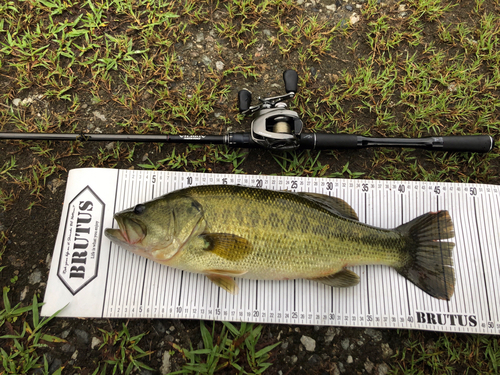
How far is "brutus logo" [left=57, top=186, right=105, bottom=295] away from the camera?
2902mm

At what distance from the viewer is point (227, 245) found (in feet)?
8.18

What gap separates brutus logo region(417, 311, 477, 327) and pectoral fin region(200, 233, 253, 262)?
1962 millimetres

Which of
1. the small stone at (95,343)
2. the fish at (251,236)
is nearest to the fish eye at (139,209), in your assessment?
the fish at (251,236)

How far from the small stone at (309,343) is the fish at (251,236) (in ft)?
2.12

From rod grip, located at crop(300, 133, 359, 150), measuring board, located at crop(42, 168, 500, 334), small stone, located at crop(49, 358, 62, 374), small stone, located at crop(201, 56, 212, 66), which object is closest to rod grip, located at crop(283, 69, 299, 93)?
rod grip, located at crop(300, 133, 359, 150)

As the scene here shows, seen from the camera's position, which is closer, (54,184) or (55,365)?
(55,365)

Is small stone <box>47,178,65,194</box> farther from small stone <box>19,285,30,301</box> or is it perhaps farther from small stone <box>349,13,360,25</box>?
small stone <box>349,13,360,25</box>

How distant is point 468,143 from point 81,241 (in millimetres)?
4237

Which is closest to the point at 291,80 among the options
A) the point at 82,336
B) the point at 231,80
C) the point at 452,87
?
the point at 231,80

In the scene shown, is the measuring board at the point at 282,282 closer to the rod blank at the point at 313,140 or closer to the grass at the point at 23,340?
the grass at the point at 23,340

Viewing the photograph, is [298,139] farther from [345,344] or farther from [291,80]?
[345,344]

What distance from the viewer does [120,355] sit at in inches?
111

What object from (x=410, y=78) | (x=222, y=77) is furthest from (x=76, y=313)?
(x=410, y=78)

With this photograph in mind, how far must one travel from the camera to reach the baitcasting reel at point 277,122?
2779 millimetres
